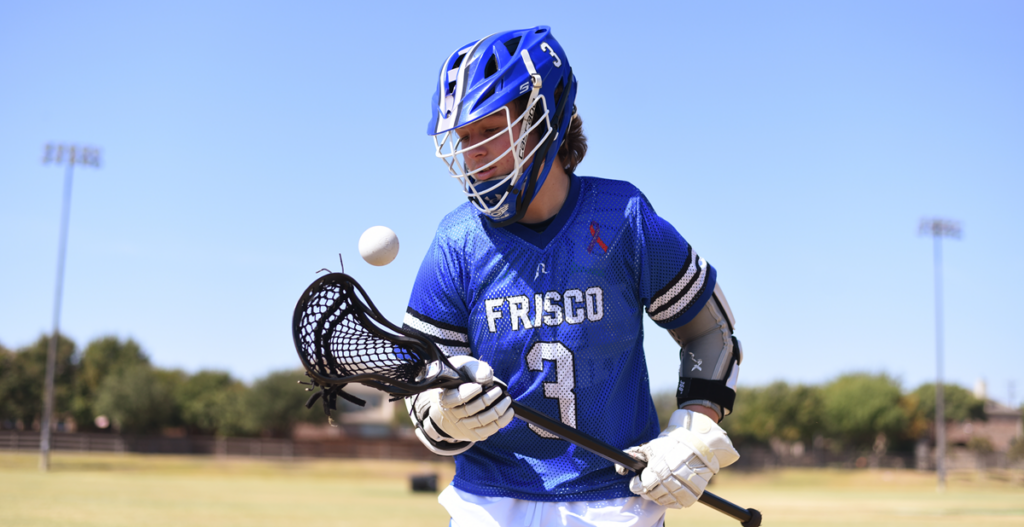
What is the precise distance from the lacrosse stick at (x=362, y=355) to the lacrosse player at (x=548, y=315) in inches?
3.3

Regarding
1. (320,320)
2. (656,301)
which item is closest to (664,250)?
(656,301)

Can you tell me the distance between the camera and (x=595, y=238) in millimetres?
3498

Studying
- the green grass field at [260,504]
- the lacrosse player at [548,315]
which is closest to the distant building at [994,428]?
the green grass field at [260,504]

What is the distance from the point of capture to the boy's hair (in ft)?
12.7

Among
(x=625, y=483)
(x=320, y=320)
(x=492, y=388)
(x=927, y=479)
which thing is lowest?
(x=927, y=479)

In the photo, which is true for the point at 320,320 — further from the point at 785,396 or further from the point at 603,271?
the point at 785,396

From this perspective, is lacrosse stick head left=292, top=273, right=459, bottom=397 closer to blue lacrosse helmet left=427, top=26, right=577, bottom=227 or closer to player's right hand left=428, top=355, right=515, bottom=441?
player's right hand left=428, top=355, right=515, bottom=441

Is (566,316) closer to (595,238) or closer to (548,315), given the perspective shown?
(548,315)

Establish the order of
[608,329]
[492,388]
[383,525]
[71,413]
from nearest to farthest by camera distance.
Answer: [492,388], [608,329], [383,525], [71,413]

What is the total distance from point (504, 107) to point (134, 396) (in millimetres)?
74870

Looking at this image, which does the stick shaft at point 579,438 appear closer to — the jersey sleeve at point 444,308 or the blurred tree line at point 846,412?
the jersey sleeve at point 444,308

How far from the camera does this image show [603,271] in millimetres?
3451

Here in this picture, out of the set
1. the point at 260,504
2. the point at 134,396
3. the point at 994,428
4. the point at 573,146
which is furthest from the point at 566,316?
the point at 994,428

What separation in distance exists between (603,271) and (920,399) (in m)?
85.6
